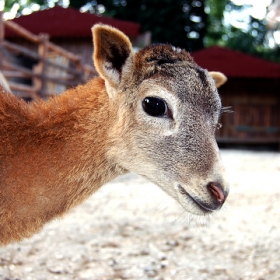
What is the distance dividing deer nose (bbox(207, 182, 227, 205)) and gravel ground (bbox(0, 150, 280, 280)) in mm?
358

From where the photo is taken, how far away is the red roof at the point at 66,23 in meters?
16.9

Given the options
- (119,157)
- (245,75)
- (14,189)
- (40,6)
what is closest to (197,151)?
(119,157)

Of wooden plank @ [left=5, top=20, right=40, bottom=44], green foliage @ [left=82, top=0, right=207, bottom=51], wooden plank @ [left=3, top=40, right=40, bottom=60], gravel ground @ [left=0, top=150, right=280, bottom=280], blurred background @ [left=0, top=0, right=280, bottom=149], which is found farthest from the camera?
green foliage @ [left=82, top=0, right=207, bottom=51]

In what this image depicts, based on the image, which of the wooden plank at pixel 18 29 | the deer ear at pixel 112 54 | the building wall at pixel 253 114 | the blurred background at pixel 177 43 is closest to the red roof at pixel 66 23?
the blurred background at pixel 177 43

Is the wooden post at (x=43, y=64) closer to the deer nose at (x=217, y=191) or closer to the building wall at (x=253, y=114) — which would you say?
the deer nose at (x=217, y=191)

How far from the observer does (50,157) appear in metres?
2.38

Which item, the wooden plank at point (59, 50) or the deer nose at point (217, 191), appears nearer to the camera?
the deer nose at point (217, 191)

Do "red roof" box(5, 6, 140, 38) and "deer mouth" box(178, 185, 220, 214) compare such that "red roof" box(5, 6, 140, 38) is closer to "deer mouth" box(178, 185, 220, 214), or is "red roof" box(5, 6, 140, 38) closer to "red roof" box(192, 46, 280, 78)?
"red roof" box(192, 46, 280, 78)

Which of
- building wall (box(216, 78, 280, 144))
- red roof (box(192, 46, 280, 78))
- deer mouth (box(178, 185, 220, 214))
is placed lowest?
building wall (box(216, 78, 280, 144))

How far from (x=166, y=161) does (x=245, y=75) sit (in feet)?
46.2

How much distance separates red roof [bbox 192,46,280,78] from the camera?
15.5m

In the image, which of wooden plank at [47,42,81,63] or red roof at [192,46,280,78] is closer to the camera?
wooden plank at [47,42,81,63]

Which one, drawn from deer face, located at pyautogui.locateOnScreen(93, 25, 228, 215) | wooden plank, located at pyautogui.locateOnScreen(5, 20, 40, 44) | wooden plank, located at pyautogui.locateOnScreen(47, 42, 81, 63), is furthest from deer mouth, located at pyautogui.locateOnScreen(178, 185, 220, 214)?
wooden plank, located at pyautogui.locateOnScreen(47, 42, 81, 63)

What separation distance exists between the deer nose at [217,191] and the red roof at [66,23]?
15008mm
